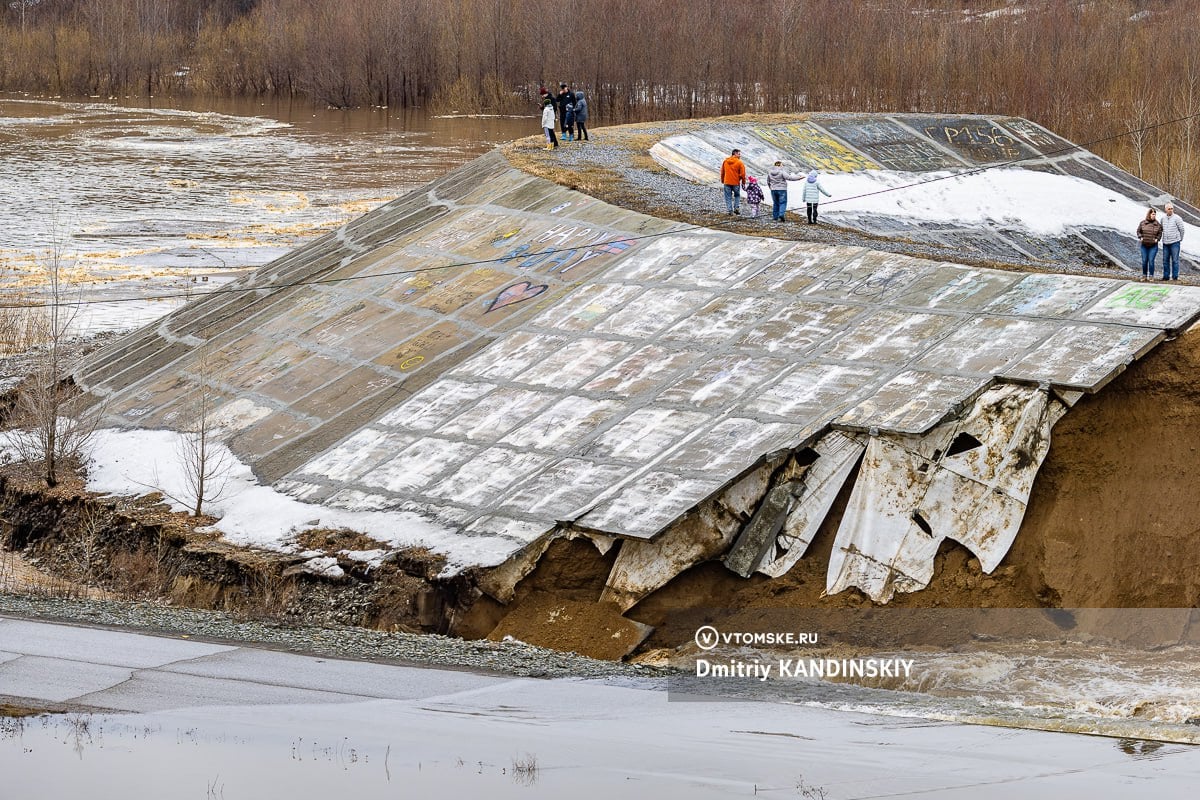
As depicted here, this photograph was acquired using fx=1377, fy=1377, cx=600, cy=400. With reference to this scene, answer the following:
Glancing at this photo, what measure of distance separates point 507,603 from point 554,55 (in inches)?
2134

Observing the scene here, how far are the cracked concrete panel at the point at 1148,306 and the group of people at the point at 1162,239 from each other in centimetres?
418

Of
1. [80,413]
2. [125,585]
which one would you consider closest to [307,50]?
[80,413]

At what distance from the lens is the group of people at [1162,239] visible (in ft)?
78.6

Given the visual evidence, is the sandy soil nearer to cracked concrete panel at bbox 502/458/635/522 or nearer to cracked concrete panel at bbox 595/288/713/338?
cracked concrete panel at bbox 502/458/635/522

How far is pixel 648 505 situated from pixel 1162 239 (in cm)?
1186

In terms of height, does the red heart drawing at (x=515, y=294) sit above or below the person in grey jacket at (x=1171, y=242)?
below

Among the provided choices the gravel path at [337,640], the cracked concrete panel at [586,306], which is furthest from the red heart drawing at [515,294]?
the gravel path at [337,640]

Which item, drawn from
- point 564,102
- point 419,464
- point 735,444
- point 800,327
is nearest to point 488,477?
point 419,464

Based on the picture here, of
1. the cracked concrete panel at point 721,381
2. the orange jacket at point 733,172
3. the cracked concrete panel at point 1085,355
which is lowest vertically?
the cracked concrete panel at point 721,381

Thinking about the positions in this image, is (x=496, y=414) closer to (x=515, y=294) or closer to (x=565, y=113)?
(x=515, y=294)

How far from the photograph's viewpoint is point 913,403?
18734 mm

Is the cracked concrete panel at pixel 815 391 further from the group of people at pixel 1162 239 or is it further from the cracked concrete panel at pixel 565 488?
the group of people at pixel 1162 239

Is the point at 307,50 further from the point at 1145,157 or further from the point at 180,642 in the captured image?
the point at 180,642

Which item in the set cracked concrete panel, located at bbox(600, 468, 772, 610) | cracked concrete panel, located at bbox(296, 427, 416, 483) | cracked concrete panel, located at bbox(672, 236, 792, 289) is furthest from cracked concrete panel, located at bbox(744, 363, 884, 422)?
cracked concrete panel, located at bbox(296, 427, 416, 483)
